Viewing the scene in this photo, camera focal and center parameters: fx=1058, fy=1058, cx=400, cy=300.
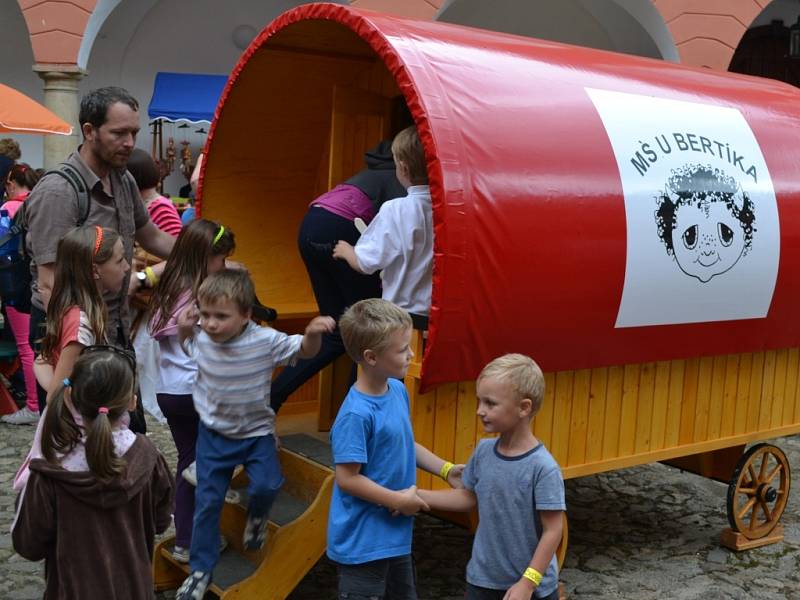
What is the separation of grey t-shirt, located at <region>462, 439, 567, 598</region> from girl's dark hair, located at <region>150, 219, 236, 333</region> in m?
1.56

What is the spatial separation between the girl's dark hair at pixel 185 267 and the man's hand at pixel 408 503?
1396 mm

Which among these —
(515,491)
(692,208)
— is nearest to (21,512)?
(515,491)

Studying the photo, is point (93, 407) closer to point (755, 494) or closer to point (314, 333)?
point (314, 333)

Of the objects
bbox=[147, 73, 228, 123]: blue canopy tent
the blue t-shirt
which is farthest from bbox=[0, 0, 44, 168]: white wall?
the blue t-shirt

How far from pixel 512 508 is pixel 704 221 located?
191 centimetres

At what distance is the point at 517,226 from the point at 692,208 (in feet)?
3.21

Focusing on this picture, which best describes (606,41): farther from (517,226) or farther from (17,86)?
(517,226)

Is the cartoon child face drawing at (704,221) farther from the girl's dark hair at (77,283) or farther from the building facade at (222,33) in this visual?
the building facade at (222,33)

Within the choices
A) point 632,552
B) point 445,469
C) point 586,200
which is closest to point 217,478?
point 445,469

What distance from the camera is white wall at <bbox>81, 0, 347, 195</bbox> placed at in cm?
1723

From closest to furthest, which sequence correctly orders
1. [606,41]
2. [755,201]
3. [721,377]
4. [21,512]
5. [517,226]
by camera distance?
[21,512], [517,226], [755,201], [721,377], [606,41]

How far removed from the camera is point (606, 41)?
53.9ft

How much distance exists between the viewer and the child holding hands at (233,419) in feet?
12.4

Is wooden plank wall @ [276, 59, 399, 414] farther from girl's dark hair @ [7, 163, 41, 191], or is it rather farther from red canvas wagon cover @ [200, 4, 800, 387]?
girl's dark hair @ [7, 163, 41, 191]
